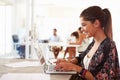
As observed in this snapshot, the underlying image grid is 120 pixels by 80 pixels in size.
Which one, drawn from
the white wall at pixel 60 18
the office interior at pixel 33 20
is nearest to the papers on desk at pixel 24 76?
the office interior at pixel 33 20

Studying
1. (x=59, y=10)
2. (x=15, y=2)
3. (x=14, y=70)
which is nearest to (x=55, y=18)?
(x=59, y=10)

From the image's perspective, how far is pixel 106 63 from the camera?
99cm

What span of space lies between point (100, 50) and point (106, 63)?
7cm

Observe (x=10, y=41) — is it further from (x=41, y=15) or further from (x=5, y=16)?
(x=41, y=15)

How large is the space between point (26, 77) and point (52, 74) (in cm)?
15

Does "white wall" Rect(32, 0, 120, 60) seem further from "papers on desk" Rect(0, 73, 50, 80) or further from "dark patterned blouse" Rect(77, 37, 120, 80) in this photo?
"dark patterned blouse" Rect(77, 37, 120, 80)

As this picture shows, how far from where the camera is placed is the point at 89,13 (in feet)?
3.37

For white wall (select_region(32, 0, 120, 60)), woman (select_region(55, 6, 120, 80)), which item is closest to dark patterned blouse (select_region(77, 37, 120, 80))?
woman (select_region(55, 6, 120, 80))

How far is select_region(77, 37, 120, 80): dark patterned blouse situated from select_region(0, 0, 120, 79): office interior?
159cm

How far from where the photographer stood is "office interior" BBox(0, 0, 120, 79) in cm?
367

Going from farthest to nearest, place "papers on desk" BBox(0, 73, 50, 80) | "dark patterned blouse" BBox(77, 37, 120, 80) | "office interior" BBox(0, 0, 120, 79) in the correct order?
"office interior" BBox(0, 0, 120, 79)
"papers on desk" BBox(0, 73, 50, 80)
"dark patterned blouse" BBox(77, 37, 120, 80)

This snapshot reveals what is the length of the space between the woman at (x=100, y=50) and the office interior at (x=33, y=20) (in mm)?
1569

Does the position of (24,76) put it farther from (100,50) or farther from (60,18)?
(60,18)

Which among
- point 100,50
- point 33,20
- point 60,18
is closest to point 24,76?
point 100,50
